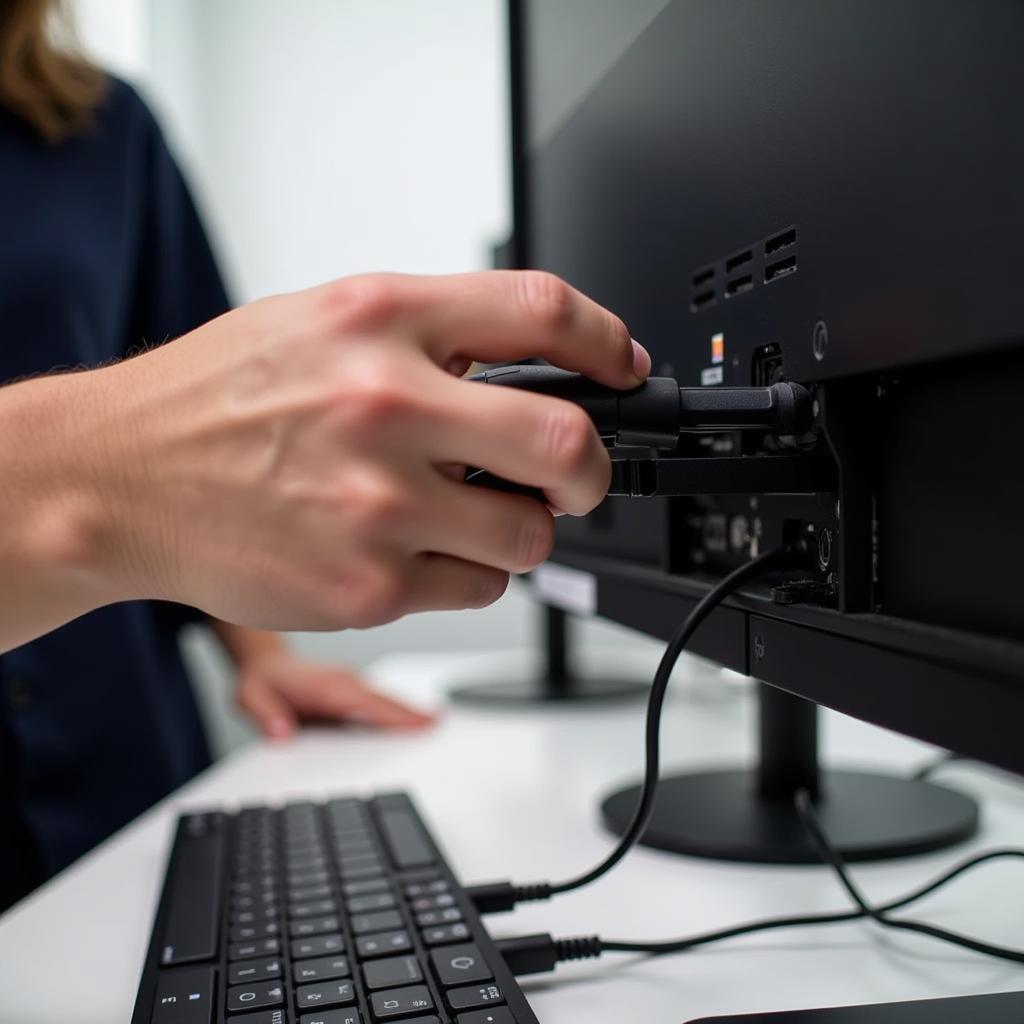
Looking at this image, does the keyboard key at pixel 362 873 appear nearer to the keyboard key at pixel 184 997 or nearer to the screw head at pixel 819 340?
the keyboard key at pixel 184 997

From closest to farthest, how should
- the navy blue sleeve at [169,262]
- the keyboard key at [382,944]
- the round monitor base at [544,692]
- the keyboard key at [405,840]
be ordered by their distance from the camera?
the keyboard key at [382,944] < the keyboard key at [405,840] < the round monitor base at [544,692] < the navy blue sleeve at [169,262]

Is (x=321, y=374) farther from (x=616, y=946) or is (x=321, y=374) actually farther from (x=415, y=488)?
(x=616, y=946)

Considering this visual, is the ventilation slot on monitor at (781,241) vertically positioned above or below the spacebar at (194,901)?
above

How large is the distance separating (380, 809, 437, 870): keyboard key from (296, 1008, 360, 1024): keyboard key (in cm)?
14

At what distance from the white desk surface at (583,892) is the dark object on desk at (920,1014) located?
0.02m

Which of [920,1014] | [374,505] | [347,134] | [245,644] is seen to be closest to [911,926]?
[920,1014]

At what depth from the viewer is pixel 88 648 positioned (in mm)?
948

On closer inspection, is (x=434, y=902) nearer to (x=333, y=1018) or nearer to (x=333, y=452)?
(x=333, y=1018)

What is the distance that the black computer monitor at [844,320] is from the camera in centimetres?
26

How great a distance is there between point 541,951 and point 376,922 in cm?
7

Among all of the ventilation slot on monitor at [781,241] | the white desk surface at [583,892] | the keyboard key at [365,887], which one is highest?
the ventilation slot on monitor at [781,241]

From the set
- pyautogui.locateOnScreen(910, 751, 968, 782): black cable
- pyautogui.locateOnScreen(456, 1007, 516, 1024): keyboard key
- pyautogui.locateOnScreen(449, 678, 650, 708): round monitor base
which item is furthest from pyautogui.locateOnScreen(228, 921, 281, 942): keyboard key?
pyautogui.locateOnScreen(449, 678, 650, 708): round monitor base

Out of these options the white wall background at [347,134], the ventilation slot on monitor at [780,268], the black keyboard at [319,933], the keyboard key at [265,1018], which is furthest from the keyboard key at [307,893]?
the white wall background at [347,134]

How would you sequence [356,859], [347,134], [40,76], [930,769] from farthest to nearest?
[347,134], [40,76], [930,769], [356,859]
